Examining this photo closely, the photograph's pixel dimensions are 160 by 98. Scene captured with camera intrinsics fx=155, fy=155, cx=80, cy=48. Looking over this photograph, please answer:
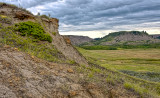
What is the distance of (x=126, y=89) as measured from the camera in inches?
463

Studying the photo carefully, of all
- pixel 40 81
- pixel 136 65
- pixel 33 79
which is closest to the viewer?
Result: pixel 33 79

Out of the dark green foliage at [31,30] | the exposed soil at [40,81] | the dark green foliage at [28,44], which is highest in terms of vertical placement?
the dark green foliage at [31,30]

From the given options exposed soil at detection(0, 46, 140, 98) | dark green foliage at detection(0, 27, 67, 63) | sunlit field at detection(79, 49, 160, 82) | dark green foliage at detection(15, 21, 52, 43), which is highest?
dark green foliage at detection(15, 21, 52, 43)

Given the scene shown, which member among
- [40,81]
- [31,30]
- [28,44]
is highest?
[31,30]

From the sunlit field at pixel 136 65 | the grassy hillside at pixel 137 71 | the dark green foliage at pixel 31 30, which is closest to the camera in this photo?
the grassy hillside at pixel 137 71

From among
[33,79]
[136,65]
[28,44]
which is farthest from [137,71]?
[33,79]

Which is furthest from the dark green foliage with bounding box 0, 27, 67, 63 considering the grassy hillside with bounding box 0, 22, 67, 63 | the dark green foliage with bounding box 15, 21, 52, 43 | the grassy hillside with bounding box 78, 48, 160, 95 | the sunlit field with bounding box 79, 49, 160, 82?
the sunlit field with bounding box 79, 49, 160, 82

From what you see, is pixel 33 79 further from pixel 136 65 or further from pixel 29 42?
pixel 136 65

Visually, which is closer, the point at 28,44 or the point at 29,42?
the point at 28,44

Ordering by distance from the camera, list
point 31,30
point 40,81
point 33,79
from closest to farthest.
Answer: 1. point 33,79
2. point 40,81
3. point 31,30

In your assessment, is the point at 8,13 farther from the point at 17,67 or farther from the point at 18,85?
the point at 18,85

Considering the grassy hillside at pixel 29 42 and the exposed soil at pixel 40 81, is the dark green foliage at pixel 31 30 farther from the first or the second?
the exposed soil at pixel 40 81

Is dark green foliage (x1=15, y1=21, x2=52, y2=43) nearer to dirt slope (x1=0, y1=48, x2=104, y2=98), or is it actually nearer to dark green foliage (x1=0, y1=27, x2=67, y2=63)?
dark green foliage (x1=0, y1=27, x2=67, y2=63)

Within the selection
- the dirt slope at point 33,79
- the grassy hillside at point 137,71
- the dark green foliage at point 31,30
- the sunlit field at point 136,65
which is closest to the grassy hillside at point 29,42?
the dark green foliage at point 31,30
